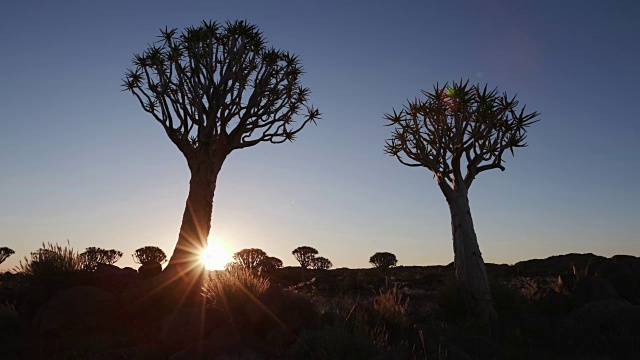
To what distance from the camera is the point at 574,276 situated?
13.2 meters

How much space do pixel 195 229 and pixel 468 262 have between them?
769 centimetres

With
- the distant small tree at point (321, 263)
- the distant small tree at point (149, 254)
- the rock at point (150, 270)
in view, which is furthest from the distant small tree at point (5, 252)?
the rock at point (150, 270)

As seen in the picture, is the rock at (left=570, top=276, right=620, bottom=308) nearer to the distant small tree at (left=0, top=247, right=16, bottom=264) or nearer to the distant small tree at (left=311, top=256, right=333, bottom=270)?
the distant small tree at (left=311, top=256, right=333, bottom=270)

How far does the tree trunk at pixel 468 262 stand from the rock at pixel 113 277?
27.3ft

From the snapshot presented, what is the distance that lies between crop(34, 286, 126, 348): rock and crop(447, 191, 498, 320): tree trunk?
25.5ft

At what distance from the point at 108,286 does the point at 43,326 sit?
2.06 m

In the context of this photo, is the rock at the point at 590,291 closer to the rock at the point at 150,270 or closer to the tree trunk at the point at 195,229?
the tree trunk at the point at 195,229

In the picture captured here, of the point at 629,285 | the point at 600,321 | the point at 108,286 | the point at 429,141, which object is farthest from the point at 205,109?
the point at 629,285

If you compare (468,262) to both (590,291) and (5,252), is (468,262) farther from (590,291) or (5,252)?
(5,252)

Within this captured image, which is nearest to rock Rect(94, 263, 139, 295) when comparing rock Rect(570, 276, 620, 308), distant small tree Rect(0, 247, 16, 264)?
rock Rect(570, 276, 620, 308)

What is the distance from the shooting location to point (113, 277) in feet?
38.2

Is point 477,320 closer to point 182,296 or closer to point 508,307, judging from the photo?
point 508,307

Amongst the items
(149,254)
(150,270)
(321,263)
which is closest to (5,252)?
(149,254)

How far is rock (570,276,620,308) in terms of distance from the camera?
11453 mm
